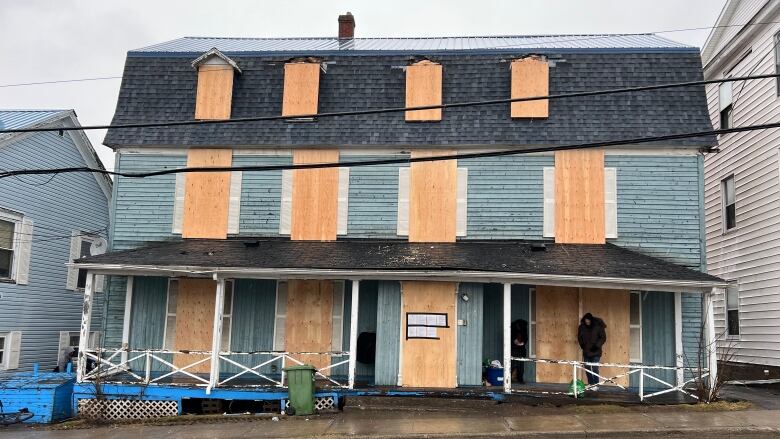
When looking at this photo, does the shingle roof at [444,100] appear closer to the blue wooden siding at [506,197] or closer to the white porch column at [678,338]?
the blue wooden siding at [506,197]

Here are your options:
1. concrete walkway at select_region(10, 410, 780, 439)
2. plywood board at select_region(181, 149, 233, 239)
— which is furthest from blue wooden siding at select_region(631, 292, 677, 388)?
plywood board at select_region(181, 149, 233, 239)

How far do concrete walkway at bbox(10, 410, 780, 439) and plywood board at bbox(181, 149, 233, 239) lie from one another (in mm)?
5037

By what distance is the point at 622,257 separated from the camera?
15.1 meters

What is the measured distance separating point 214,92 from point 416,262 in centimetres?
678

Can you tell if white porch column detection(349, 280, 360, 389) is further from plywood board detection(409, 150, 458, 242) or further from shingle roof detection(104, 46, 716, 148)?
shingle roof detection(104, 46, 716, 148)

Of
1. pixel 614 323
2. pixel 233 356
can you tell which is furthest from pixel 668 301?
pixel 233 356

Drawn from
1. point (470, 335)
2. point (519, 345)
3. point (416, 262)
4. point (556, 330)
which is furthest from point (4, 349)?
point (556, 330)

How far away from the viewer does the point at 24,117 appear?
19578mm

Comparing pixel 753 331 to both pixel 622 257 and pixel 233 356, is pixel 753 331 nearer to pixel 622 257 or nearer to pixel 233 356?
pixel 622 257

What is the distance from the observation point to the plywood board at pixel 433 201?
1634cm

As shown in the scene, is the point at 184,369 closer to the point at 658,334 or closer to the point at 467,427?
the point at 467,427

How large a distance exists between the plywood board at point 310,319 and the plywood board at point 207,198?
2.35 m

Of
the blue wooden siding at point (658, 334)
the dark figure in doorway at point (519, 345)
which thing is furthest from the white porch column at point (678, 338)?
the dark figure in doorway at point (519, 345)

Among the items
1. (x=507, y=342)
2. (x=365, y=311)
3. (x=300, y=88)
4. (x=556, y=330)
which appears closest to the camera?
(x=507, y=342)
